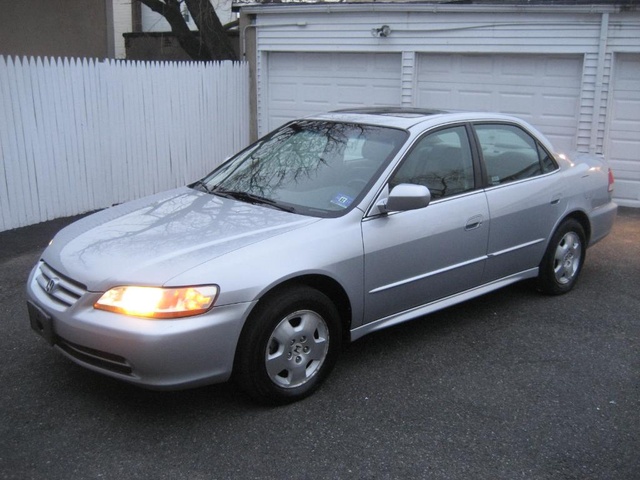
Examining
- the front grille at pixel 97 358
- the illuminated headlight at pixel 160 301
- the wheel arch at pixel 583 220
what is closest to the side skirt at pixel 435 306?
the wheel arch at pixel 583 220

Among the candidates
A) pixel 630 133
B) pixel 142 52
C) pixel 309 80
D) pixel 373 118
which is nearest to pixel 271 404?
pixel 373 118

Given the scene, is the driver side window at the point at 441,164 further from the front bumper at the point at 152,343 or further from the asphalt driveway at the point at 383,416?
the front bumper at the point at 152,343

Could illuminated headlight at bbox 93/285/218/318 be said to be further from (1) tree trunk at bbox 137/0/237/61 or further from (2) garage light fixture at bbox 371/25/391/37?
(1) tree trunk at bbox 137/0/237/61

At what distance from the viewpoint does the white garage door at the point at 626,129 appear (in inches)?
382

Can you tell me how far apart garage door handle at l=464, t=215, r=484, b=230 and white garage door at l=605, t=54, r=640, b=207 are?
5.98 meters

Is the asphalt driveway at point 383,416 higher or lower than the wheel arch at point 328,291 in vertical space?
lower

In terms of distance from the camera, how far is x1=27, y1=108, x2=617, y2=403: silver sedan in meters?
3.53

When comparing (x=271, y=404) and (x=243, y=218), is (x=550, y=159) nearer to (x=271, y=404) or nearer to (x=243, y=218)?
(x=243, y=218)

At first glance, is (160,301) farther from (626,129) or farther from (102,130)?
(626,129)

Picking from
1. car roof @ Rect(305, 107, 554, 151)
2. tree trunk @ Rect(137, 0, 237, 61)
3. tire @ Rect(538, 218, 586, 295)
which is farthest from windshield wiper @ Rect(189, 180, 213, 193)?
tree trunk @ Rect(137, 0, 237, 61)

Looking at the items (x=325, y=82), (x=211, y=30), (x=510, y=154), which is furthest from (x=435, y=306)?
(x=211, y=30)

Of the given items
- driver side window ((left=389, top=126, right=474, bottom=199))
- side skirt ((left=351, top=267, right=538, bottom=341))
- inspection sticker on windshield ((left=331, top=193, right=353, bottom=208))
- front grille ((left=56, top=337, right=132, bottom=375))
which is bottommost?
side skirt ((left=351, top=267, right=538, bottom=341))

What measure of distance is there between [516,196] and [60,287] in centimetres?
332

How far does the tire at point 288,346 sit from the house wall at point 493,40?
24.0 ft
